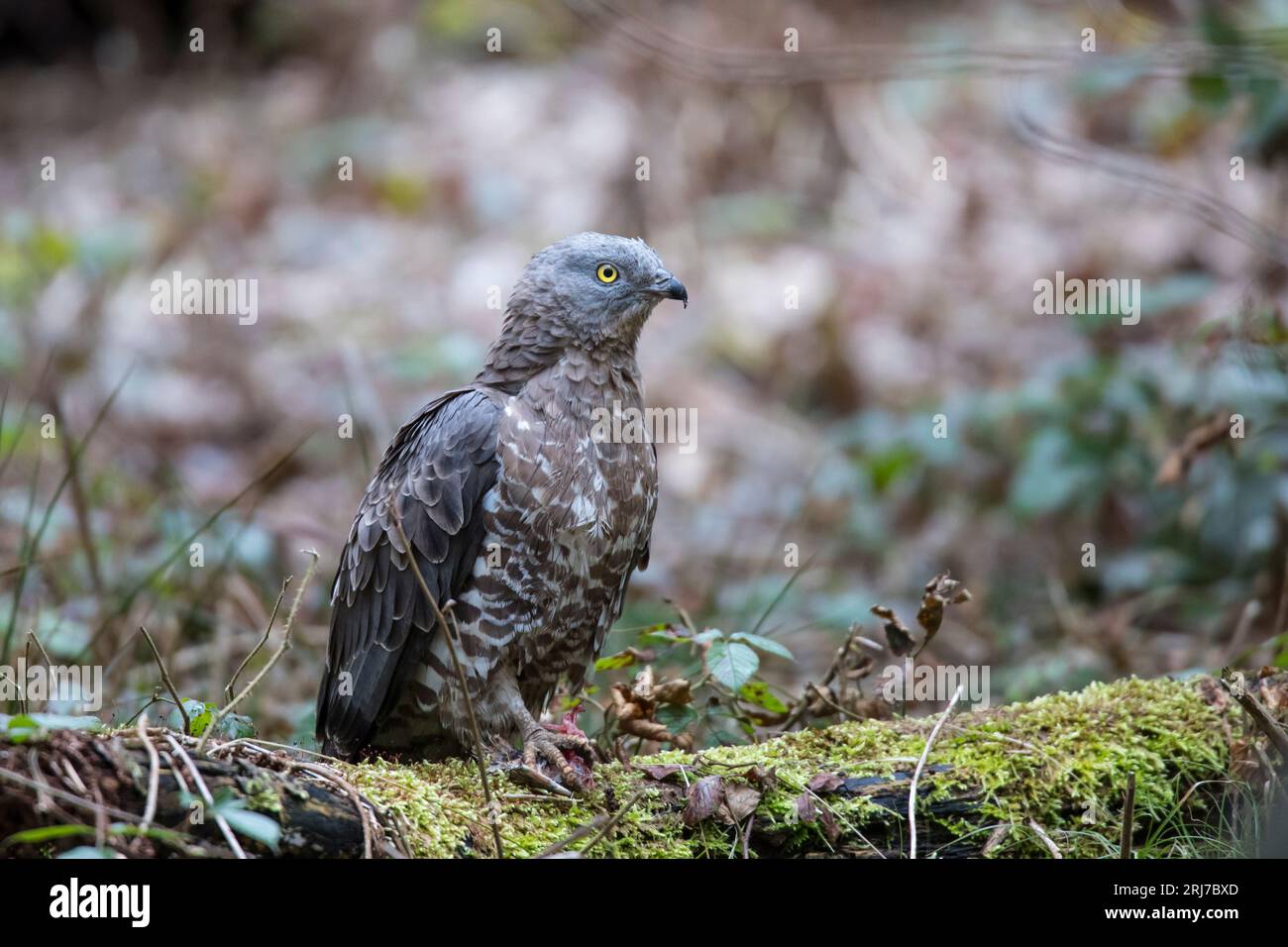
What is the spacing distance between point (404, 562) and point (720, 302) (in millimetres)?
7757

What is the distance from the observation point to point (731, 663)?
4.25 m

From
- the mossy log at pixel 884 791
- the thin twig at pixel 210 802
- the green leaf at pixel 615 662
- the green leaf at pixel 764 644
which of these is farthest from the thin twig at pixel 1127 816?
the thin twig at pixel 210 802

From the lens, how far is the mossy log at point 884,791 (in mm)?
3691

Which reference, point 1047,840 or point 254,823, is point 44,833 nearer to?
point 254,823

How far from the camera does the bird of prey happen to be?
4609 millimetres

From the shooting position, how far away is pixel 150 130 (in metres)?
15.2

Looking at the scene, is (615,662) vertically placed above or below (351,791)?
above

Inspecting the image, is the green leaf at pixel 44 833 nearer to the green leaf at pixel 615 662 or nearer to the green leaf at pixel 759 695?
the green leaf at pixel 615 662

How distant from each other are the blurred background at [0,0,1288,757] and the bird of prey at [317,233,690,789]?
0.44 m

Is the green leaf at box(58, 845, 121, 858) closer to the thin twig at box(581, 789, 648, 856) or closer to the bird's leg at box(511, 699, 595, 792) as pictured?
the thin twig at box(581, 789, 648, 856)

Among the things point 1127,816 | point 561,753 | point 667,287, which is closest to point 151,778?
point 561,753
